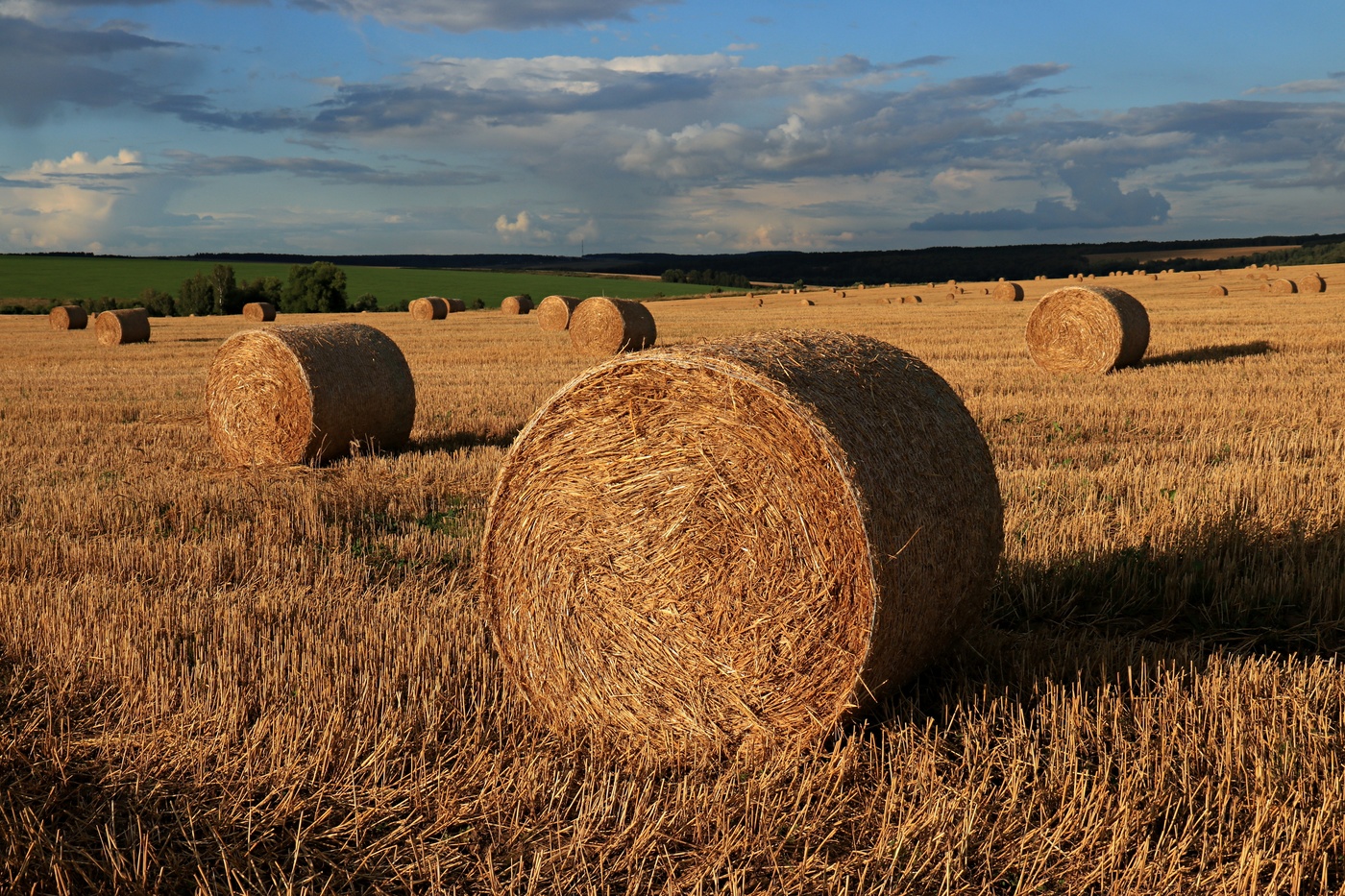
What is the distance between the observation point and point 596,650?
15.3 feet

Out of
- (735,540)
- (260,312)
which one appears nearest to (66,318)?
(260,312)

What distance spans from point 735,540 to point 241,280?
281 ft

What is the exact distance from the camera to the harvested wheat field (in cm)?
340

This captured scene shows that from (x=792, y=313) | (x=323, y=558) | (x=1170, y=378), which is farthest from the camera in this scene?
(x=792, y=313)

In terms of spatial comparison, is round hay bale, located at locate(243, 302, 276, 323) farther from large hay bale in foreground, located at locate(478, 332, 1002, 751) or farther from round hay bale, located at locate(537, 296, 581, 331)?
large hay bale in foreground, located at locate(478, 332, 1002, 751)

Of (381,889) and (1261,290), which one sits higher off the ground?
(1261,290)

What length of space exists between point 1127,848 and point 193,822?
3.13 metres

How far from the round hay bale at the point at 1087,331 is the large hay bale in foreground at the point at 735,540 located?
1354 cm

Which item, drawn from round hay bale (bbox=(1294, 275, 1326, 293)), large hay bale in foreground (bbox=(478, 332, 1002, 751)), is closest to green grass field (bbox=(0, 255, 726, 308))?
round hay bale (bbox=(1294, 275, 1326, 293))

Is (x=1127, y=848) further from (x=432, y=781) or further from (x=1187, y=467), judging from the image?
(x=1187, y=467)

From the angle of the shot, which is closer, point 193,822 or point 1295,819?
point 1295,819

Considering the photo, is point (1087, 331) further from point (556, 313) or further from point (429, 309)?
point (429, 309)

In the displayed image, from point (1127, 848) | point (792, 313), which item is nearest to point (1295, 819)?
point (1127, 848)

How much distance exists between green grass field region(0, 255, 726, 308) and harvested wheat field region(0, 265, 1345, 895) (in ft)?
185
